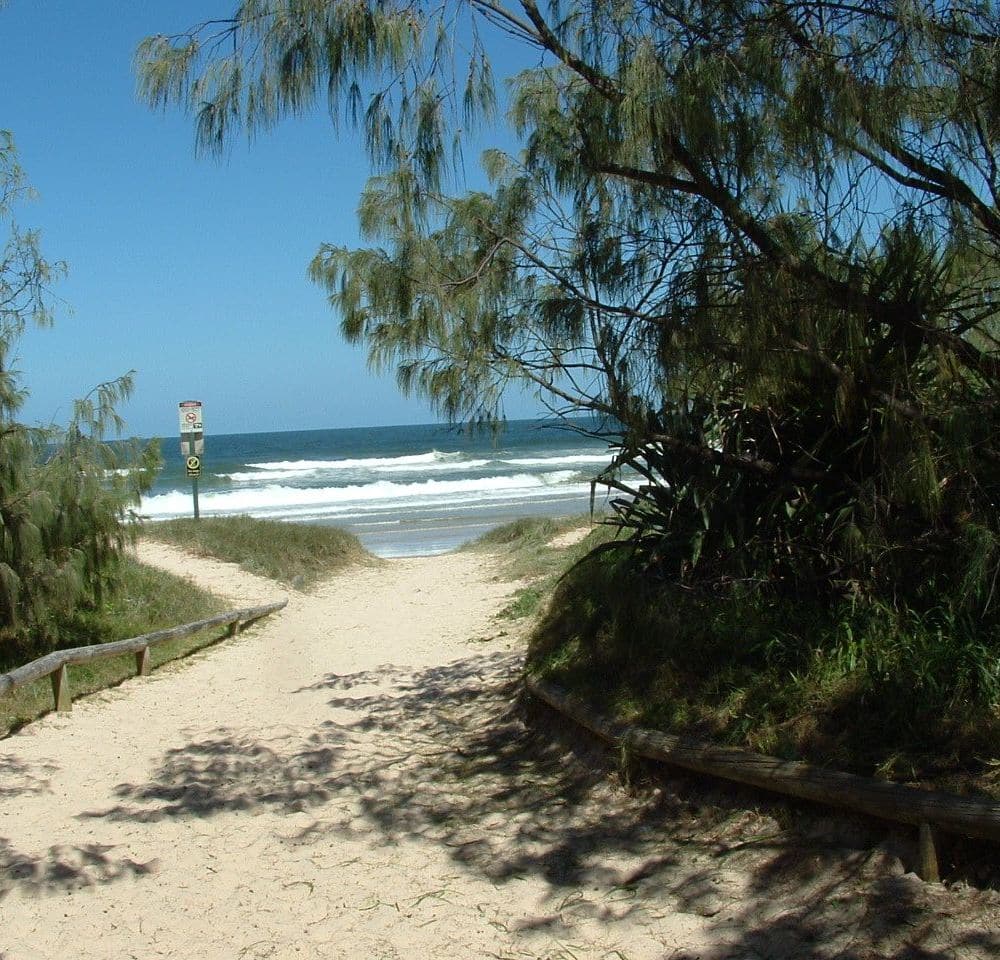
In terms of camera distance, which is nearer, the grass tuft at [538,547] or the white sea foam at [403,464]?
the grass tuft at [538,547]

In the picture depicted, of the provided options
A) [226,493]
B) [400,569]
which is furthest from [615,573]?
[226,493]

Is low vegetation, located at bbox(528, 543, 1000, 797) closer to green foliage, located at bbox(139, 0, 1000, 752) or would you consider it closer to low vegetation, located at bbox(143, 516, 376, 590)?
green foliage, located at bbox(139, 0, 1000, 752)

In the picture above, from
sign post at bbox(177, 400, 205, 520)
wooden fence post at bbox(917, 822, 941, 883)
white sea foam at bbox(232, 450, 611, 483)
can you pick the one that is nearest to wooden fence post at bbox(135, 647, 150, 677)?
wooden fence post at bbox(917, 822, 941, 883)

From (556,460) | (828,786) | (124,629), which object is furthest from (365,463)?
(828,786)

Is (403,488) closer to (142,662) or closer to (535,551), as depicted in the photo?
(535,551)

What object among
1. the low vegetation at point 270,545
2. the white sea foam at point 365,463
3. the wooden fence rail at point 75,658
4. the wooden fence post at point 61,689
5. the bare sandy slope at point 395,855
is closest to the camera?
the bare sandy slope at point 395,855

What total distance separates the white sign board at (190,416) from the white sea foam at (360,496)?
11.6 metres

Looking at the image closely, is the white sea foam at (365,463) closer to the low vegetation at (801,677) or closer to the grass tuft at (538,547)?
the grass tuft at (538,547)

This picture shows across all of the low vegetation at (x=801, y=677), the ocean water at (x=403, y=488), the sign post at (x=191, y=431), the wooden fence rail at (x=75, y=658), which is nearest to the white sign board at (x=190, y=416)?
the sign post at (x=191, y=431)

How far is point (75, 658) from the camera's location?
7.55 meters

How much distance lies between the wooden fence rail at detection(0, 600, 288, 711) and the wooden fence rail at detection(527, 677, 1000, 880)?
3751mm

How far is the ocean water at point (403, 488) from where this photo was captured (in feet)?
86.9

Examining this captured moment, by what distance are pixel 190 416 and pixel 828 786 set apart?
53.8ft

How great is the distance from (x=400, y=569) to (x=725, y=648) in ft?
40.7
